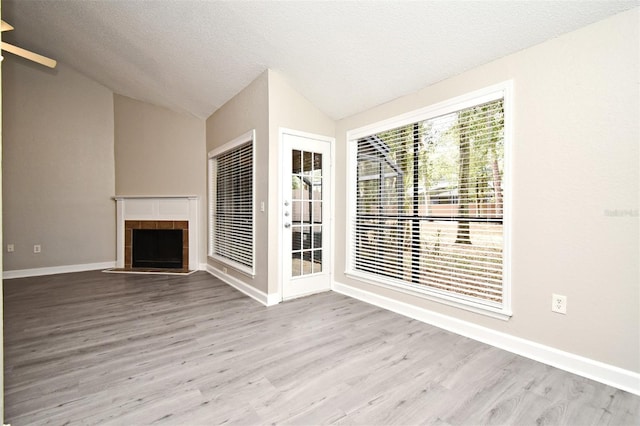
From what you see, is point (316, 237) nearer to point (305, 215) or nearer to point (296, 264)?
point (305, 215)

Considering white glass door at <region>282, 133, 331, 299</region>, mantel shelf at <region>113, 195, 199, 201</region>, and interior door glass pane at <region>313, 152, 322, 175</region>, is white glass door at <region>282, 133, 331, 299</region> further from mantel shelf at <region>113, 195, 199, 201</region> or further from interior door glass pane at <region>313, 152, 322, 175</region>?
mantel shelf at <region>113, 195, 199, 201</region>

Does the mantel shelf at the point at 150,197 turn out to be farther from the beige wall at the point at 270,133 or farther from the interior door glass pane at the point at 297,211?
the interior door glass pane at the point at 297,211

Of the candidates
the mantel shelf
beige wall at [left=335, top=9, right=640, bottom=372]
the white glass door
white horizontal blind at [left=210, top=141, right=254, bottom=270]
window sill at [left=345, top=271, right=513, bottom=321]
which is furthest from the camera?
the mantel shelf

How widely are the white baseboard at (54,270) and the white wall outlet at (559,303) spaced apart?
20.4ft

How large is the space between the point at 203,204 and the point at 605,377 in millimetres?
5169

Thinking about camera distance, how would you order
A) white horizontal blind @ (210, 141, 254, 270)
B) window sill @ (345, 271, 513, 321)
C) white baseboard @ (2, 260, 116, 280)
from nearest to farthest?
window sill @ (345, 271, 513, 321), white horizontal blind @ (210, 141, 254, 270), white baseboard @ (2, 260, 116, 280)

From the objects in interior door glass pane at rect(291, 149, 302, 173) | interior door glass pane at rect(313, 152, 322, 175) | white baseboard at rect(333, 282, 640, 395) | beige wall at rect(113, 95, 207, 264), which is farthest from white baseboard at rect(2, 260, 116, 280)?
white baseboard at rect(333, 282, 640, 395)

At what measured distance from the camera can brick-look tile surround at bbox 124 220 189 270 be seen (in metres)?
5.15

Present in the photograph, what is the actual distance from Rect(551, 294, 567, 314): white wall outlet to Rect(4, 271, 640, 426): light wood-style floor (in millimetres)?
391

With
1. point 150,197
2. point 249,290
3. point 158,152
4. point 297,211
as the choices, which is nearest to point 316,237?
point 297,211

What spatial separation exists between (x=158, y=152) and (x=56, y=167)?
1550 millimetres

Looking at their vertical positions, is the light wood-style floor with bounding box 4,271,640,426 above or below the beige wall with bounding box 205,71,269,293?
below

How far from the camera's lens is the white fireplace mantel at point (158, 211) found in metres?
5.12

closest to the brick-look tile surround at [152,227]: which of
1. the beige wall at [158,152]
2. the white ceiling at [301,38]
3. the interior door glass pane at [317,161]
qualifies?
the beige wall at [158,152]
